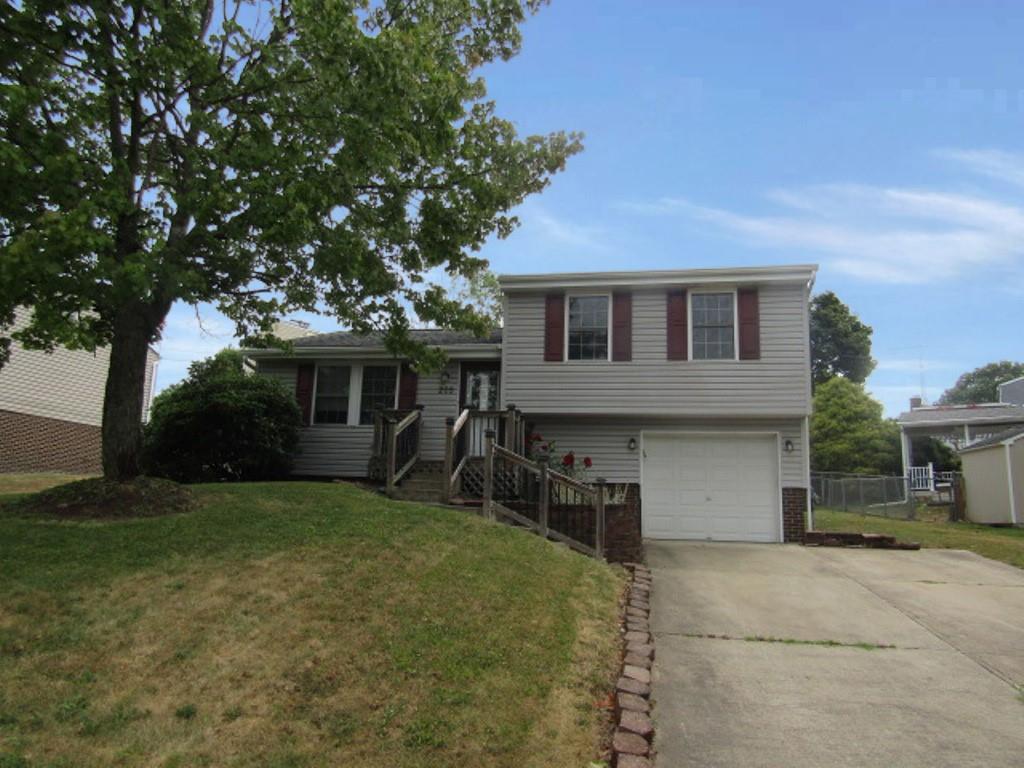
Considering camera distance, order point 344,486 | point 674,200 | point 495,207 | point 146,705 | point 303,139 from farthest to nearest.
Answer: point 674,200 < point 344,486 < point 495,207 < point 303,139 < point 146,705

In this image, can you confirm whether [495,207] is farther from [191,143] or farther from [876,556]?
[876,556]

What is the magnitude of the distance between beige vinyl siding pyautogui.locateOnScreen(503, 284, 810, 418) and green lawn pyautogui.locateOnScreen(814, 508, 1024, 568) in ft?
13.3

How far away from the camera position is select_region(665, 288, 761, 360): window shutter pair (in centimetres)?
1310

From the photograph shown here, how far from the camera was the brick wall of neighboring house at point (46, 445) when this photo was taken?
16672mm

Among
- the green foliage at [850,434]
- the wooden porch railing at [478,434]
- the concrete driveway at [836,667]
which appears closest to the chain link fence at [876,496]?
the green foliage at [850,434]

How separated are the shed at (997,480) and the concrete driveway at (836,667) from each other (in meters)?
10.5

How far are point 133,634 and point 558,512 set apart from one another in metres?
6.09

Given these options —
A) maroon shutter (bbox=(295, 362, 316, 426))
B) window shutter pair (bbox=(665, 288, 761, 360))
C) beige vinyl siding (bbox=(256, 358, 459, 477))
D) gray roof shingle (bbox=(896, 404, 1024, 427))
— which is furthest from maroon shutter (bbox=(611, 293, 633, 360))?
gray roof shingle (bbox=(896, 404, 1024, 427))

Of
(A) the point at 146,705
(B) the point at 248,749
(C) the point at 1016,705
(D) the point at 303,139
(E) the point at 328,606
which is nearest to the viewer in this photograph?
(B) the point at 248,749

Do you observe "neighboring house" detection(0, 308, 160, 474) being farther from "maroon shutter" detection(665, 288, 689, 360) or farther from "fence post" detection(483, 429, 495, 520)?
"maroon shutter" detection(665, 288, 689, 360)

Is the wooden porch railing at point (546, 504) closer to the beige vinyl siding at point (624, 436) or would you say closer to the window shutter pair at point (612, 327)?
the beige vinyl siding at point (624, 436)

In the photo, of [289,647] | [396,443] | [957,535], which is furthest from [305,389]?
[957,535]

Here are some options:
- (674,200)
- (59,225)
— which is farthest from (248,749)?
(674,200)

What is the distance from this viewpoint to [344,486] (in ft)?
36.1
